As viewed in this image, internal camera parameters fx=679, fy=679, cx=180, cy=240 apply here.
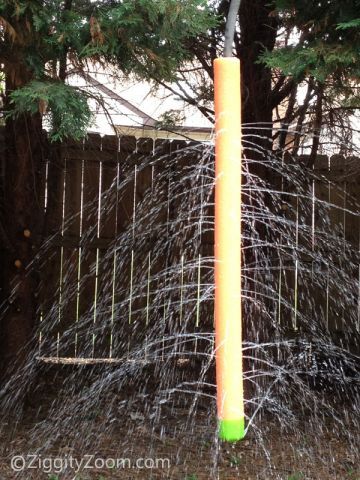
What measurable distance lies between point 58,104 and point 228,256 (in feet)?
3.17

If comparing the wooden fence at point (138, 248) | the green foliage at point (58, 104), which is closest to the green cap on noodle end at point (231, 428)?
the green foliage at point (58, 104)

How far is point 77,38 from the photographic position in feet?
8.89

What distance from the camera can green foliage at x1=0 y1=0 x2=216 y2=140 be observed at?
263 centimetres

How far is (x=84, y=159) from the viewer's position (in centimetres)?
577

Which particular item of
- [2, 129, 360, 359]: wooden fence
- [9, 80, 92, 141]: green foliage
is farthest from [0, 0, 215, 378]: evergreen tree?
[2, 129, 360, 359]: wooden fence

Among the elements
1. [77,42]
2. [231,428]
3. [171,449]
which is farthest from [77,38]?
[171,449]

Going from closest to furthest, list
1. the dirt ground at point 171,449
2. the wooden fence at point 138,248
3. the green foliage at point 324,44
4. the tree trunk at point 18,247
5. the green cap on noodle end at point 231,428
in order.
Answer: the green cap on noodle end at point 231,428 < the green foliage at point 324,44 < the dirt ground at point 171,449 < the tree trunk at point 18,247 < the wooden fence at point 138,248

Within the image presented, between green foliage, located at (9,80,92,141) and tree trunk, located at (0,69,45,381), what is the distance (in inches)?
68.7

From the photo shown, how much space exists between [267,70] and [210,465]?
267cm

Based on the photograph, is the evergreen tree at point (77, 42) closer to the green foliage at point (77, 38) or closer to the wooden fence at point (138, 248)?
the green foliage at point (77, 38)

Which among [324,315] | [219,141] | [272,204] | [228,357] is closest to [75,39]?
[219,141]

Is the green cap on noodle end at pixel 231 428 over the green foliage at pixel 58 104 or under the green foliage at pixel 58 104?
under

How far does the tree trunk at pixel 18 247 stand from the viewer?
452cm

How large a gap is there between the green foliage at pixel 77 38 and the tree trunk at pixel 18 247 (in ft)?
5.48
